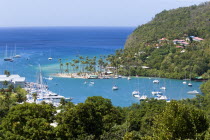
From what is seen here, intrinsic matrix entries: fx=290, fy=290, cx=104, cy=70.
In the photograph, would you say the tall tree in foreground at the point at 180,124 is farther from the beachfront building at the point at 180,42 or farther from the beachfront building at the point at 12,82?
the beachfront building at the point at 180,42

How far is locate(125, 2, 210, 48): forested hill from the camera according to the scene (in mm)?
56875

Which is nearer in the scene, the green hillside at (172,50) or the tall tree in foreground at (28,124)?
the tall tree in foreground at (28,124)

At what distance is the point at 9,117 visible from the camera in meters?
14.1

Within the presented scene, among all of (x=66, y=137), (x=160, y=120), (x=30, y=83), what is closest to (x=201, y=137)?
(x=160, y=120)

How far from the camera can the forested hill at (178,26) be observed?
5688cm

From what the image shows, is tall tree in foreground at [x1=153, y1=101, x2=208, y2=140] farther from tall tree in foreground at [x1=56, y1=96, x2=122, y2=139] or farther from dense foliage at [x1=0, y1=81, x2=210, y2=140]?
tall tree in foreground at [x1=56, y1=96, x2=122, y2=139]

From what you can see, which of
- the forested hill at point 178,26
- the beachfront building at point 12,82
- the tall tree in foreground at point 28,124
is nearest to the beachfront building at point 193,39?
the forested hill at point 178,26

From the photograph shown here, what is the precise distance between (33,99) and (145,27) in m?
45.3

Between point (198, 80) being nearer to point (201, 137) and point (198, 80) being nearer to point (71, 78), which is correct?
point (71, 78)

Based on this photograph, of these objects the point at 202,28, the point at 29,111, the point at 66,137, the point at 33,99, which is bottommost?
the point at 33,99

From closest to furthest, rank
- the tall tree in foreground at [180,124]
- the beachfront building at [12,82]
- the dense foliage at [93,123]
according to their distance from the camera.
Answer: the tall tree in foreground at [180,124], the dense foliage at [93,123], the beachfront building at [12,82]

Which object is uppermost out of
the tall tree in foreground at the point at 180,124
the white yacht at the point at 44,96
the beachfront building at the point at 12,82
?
the tall tree in foreground at the point at 180,124

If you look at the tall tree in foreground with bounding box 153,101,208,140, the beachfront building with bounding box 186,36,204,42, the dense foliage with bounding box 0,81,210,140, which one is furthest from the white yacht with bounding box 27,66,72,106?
the beachfront building with bounding box 186,36,204,42

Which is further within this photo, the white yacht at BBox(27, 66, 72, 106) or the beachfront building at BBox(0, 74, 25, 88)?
the beachfront building at BBox(0, 74, 25, 88)
